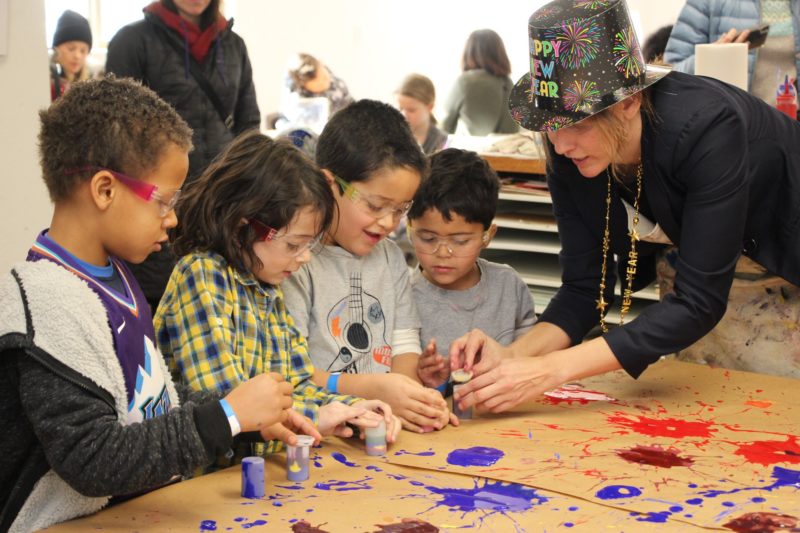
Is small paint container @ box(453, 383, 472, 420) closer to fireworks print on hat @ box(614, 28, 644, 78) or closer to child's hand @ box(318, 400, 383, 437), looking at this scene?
child's hand @ box(318, 400, 383, 437)

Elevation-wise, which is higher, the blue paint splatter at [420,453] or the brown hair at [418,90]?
the brown hair at [418,90]

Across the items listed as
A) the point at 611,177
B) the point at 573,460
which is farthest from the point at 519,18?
the point at 573,460

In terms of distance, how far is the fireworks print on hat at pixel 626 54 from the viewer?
70.4 inches

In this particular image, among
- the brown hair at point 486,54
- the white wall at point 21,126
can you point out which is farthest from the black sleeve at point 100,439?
the brown hair at point 486,54

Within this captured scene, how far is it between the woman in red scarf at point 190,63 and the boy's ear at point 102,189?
6.01ft

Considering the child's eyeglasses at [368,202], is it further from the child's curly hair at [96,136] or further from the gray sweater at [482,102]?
the gray sweater at [482,102]

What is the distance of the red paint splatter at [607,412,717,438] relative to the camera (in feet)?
5.84

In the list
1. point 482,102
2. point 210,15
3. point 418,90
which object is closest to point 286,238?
point 210,15

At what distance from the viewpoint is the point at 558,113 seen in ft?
5.98

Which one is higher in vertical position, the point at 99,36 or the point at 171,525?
the point at 99,36

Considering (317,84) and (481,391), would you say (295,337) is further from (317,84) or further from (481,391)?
(317,84)

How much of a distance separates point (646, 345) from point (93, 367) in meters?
1.06

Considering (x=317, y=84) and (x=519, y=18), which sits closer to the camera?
(x=317, y=84)

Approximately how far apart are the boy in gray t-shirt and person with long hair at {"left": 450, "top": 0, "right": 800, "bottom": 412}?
0.24 metres
